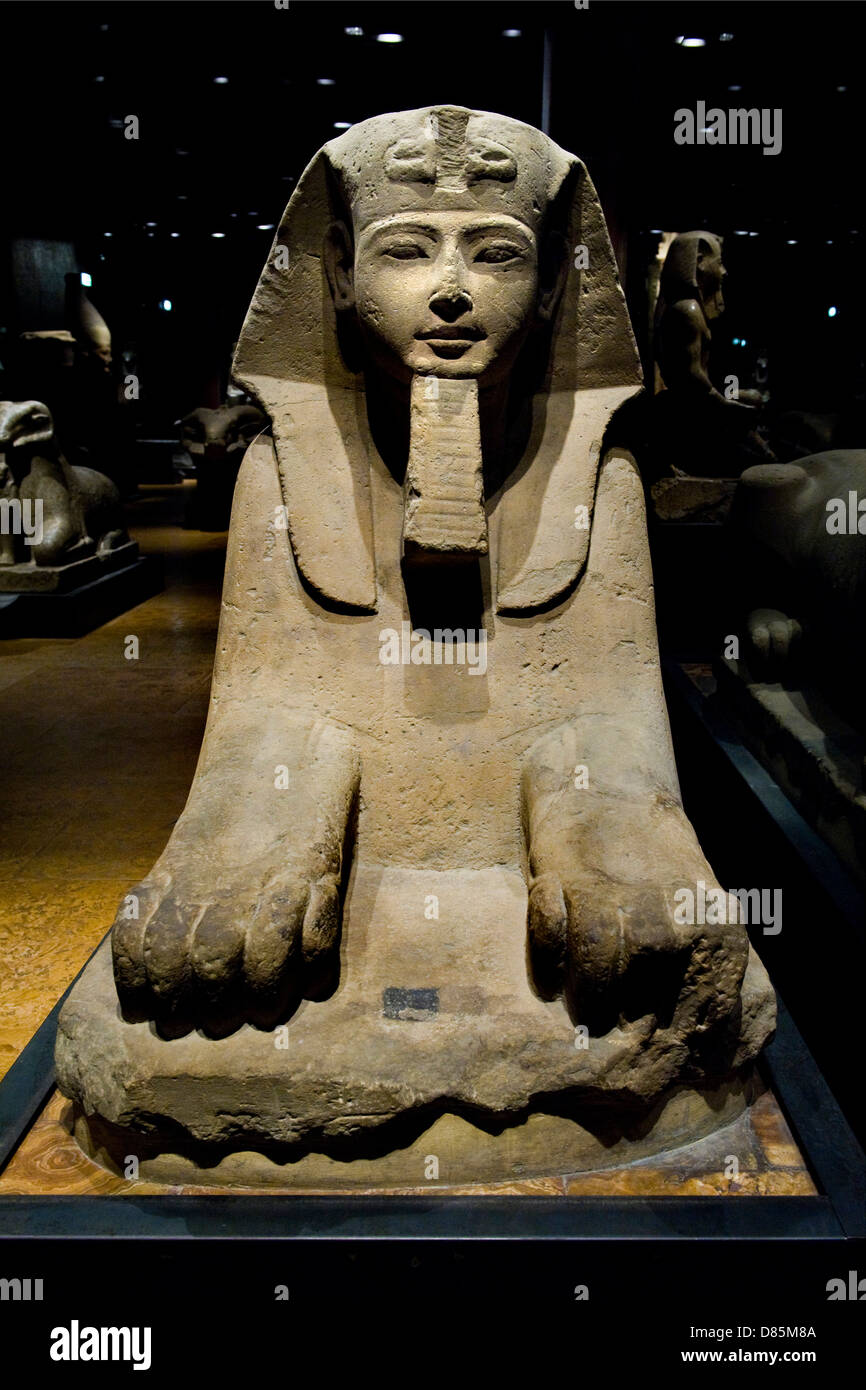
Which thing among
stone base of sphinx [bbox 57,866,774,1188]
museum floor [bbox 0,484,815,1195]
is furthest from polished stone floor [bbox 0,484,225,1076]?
stone base of sphinx [bbox 57,866,774,1188]

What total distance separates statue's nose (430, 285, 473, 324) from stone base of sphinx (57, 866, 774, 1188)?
3.92 feet

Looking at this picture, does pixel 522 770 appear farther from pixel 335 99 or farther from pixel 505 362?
pixel 335 99

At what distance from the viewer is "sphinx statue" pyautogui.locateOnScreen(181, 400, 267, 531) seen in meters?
8.09

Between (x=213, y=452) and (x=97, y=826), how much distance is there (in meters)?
5.31

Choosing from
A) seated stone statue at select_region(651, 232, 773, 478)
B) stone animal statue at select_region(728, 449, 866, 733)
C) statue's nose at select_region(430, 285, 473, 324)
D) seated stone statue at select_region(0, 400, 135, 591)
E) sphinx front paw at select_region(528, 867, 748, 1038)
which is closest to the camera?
sphinx front paw at select_region(528, 867, 748, 1038)

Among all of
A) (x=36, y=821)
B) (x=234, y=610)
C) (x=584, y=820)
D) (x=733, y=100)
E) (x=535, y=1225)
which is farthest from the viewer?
(x=733, y=100)

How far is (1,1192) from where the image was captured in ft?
5.42

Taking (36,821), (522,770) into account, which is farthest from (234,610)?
(36,821)

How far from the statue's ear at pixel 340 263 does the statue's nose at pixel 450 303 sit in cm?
28

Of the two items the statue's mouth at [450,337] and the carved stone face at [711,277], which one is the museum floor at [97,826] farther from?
the carved stone face at [711,277]

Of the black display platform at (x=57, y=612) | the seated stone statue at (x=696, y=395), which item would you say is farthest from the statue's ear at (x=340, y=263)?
the black display platform at (x=57, y=612)

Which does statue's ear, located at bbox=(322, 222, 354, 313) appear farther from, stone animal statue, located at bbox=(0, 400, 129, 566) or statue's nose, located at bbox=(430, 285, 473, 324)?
stone animal statue, located at bbox=(0, 400, 129, 566)

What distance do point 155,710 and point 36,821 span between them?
1.05 metres

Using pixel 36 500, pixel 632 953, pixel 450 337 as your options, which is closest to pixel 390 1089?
pixel 632 953
